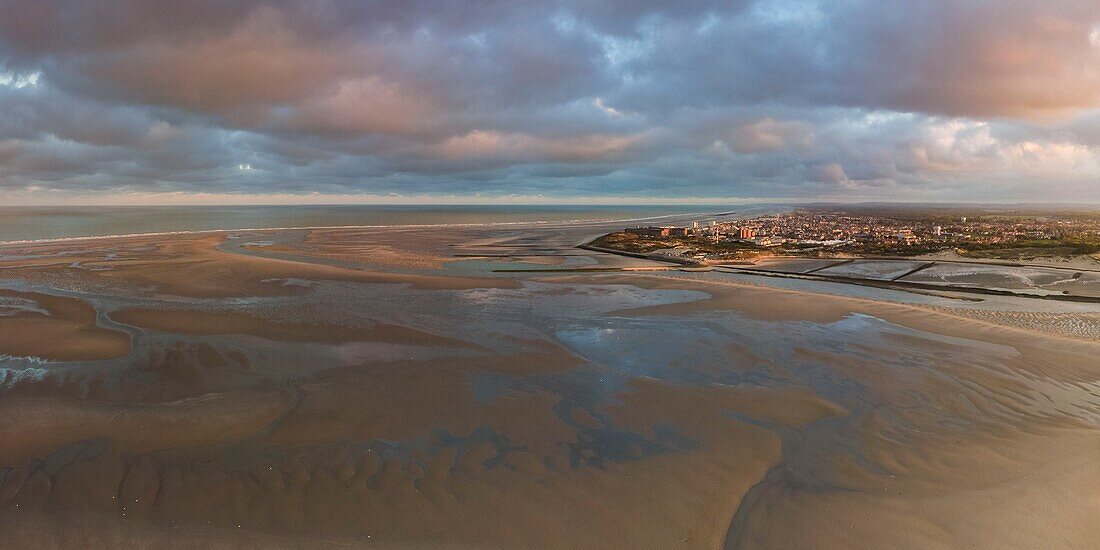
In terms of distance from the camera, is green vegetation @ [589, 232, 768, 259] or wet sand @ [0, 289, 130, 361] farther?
green vegetation @ [589, 232, 768, 259]

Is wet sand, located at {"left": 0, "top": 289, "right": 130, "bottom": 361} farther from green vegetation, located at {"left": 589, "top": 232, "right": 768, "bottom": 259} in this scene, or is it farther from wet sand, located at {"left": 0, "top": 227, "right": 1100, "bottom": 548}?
green vegetation, located at {"left": 589, "top": 232, "right": 768, "bottom": 259}

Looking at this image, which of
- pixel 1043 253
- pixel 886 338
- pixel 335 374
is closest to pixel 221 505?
pixel 335 374

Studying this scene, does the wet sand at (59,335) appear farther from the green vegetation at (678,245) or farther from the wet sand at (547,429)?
the green vegetation at (678,245)

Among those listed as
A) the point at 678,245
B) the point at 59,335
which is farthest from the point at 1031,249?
the point at 59,335

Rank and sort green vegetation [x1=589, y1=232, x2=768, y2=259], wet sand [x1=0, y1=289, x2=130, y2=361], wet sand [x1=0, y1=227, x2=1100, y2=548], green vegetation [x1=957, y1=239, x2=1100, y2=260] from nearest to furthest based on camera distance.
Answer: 1. wet sand [x1=0, y1=227, x2=1100, y2=548]
2. wet sand [x1=0, y1=289, x2=130, y2=361]
3. green vegetation [x1=957, y1=239, x2=1100, y2=260]
4. green vegetation [x1=589, y1=232, x2=768, y2=259]

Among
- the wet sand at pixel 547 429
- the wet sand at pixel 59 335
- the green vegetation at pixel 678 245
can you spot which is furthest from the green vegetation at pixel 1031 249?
the wet sand at pixel 59 335

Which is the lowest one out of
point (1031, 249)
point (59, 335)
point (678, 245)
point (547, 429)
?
point (547, 429)

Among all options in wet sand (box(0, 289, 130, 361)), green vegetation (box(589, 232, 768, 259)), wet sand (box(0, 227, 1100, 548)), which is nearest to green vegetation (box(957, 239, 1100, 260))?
green vegetation (box(589, 232, 768, 259))

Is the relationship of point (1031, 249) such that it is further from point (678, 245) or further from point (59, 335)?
point (59, 335)

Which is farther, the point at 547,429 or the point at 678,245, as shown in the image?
the point at 678,245
